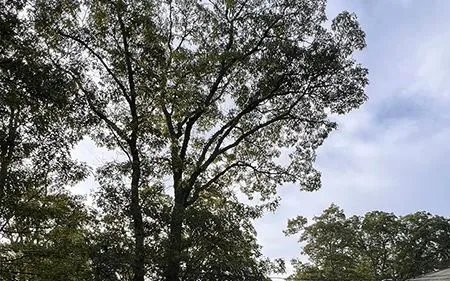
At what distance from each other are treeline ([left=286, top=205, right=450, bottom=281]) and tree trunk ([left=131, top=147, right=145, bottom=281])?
40.1 ft

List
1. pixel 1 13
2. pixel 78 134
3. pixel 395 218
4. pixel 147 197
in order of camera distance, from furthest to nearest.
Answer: pixel 395 218 < pixel 147 197 < pixel 78 134 < pixel 1 13

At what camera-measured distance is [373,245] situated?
2417 cm

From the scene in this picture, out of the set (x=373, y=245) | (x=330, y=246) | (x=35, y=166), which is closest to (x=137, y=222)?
(x=35, y=166)

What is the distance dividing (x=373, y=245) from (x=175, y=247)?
17238mm

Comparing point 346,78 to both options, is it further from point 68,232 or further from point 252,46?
point 68,232

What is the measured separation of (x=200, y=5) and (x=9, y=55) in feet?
19.9

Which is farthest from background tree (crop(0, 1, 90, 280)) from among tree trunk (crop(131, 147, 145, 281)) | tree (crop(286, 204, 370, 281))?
tree (crop(286, 204, 370, 281))

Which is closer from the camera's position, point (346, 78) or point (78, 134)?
point (78, 134)

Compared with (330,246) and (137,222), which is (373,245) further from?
(137,222)

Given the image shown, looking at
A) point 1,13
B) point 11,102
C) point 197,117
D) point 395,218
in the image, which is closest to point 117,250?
point 197,117

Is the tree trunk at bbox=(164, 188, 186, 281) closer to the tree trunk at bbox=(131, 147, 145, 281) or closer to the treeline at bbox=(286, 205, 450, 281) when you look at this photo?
the tree trunk at bbox=(131, 147, 145, 281)

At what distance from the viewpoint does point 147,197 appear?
9.74 meters

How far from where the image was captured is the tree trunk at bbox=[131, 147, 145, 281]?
901cm

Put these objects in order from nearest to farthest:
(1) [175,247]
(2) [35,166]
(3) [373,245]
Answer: (2) [35,166]
(1) [175,247]
(3) [373,245]
